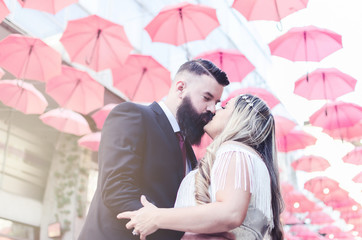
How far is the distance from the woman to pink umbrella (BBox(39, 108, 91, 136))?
8.32 meters

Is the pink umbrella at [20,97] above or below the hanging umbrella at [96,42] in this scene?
below

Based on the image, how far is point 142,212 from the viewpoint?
1879 mm

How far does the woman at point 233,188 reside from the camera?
1781 millimetres

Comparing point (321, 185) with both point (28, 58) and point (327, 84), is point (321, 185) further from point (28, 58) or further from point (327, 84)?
point (28, 58)

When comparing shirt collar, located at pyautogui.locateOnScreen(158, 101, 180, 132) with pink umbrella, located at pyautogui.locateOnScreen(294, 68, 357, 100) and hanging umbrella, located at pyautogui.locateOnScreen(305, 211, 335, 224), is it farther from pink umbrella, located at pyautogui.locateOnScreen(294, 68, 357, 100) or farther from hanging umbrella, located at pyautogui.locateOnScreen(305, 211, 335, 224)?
hanging umbrella, located at pyautogui.locateOnScreen(305, 211, 335, 224)

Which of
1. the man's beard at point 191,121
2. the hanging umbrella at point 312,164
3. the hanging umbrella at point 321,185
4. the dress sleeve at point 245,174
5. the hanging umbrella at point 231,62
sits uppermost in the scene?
the hanging umbrella at point 231,62

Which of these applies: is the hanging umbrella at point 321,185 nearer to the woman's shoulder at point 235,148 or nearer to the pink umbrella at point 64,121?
the pink umbrella at point 64,121

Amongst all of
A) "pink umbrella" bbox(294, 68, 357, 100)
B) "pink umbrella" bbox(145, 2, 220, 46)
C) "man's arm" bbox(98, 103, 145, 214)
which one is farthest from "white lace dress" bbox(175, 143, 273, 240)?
Result: "pink umbrella" bbox(294, 68, 357, 100)

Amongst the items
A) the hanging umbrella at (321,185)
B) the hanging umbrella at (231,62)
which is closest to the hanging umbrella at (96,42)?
the hanging umbrella at (231,62)

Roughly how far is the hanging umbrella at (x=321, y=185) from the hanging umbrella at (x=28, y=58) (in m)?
13.0

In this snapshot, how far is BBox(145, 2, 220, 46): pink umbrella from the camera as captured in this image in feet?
27.5

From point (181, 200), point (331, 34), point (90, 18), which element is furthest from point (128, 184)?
point (331, 34)

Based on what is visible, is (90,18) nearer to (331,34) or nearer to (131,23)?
(331,34)

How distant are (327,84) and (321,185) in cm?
938
